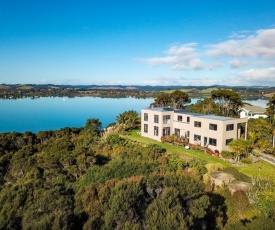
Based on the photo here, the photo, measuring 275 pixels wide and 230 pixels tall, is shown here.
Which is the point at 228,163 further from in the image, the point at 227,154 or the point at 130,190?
the point at 130,190

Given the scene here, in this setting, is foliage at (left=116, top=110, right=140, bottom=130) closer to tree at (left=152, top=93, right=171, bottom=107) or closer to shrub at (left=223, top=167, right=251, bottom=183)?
tree at (left=152, top=93, right=171, bottom=107)

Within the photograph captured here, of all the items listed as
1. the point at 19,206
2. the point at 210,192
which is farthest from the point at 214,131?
the point at 19,206

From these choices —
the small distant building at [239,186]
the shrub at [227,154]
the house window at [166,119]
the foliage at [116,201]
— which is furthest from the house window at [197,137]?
the small distant building at [239,186]

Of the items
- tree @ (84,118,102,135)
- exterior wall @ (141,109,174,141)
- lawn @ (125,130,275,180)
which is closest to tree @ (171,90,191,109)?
tree @ (84,118,102,135)

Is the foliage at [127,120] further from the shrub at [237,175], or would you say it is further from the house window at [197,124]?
the shrub at [237,175]

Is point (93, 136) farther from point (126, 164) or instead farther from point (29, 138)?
point (126, 164)
